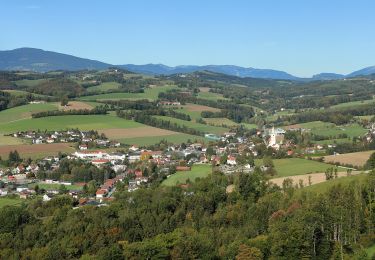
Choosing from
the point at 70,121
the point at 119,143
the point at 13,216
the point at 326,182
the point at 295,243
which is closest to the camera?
the point at 295,243

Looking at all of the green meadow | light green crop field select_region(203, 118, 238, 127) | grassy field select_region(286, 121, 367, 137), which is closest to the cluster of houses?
light green crop field select_region(203, 118, 238, 127)

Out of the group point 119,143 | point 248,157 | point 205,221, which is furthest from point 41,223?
point 119,143

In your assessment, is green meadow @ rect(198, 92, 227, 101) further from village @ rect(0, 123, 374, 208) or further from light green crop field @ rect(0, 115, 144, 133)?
village @ rect(0, 123, 374, 208)

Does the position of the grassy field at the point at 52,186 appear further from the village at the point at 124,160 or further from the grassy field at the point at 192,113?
the grassy field at the point at 192,113

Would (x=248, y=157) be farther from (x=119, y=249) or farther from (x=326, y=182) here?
(x=119, y=249)

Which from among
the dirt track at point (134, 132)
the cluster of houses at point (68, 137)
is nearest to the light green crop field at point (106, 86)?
the dirt track at point (134, 132)

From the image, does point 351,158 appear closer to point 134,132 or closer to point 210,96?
point 134,132
